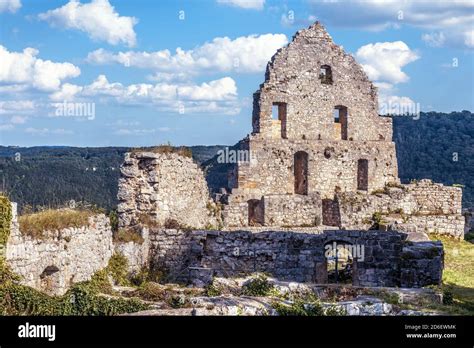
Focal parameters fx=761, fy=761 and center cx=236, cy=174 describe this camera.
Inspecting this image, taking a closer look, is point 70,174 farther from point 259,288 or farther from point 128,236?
point 259,288

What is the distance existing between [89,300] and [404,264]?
8.19 m

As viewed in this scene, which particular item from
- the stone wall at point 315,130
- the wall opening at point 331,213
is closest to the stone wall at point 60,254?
the stone wall at point 315,130

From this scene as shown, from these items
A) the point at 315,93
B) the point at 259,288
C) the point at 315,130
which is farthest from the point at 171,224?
the point at 315,93

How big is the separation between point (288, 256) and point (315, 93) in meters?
14.9

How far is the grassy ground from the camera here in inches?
631

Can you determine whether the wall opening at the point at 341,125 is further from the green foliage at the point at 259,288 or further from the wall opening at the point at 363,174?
the green foliage at the point at 259,288

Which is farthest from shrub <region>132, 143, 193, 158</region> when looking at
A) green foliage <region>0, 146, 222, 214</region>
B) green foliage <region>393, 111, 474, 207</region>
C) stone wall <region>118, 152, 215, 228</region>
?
green foliage <region>393, 111, 474, 207</region>

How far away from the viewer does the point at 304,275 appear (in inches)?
763

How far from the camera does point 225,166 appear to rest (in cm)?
5031

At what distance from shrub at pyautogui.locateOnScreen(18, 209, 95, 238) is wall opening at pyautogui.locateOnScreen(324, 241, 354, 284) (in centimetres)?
630

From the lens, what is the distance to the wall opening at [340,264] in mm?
19766
